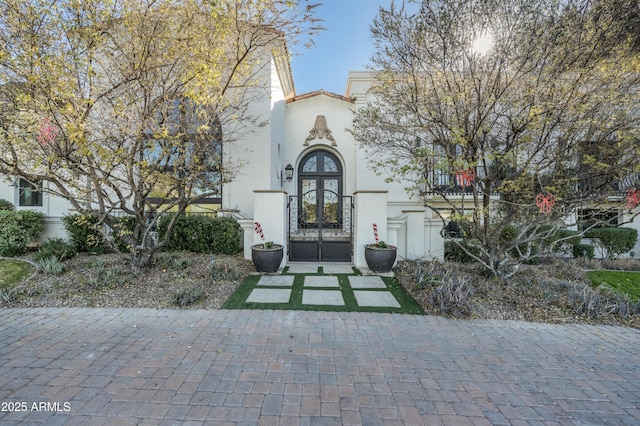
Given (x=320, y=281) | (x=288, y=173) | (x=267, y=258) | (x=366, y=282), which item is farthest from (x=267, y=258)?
(x=288, y=173)

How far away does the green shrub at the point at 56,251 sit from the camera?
567 centimetres

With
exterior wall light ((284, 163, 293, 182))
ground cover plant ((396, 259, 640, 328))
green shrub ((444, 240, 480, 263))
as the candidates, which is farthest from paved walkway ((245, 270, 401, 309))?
exterior wall light ((284, 163, 293, 182))

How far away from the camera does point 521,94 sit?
4.16m

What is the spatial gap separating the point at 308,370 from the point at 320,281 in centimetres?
283

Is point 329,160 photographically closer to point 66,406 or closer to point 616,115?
point 616,115

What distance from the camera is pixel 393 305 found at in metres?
4.18

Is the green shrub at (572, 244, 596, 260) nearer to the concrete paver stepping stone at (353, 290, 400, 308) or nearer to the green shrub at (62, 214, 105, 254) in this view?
the concrete paver stepping stone at (353, 290, 400, 308)

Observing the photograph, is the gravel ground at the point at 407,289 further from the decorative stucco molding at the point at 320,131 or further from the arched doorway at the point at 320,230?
the decorative stucco molding at the point at 320,131

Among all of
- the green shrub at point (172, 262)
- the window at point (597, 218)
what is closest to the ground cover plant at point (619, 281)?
the window at point (597, 218)

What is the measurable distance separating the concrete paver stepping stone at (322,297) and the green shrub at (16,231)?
720 centimetres

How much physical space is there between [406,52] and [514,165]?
8.97 ft

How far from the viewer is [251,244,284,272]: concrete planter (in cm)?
569

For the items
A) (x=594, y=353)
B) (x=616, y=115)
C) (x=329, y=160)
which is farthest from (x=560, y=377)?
(x=329, y=160)

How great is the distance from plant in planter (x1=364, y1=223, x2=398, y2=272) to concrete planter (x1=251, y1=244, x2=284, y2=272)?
200 cm
